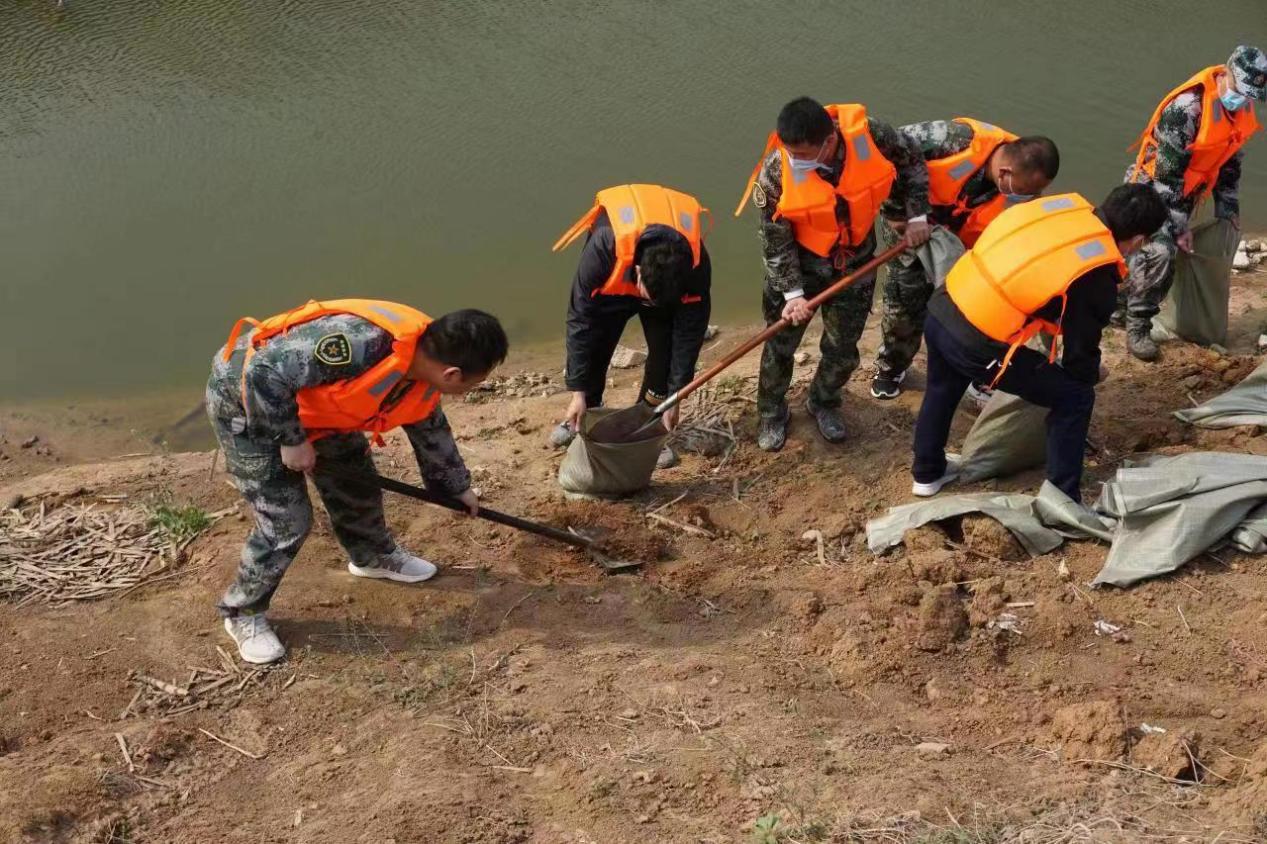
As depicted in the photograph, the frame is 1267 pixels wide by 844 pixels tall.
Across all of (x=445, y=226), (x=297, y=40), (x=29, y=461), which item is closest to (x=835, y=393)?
(x=445, y=226)

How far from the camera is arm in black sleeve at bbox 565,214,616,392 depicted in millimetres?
4070

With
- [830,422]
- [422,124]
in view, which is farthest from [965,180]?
[422,124]

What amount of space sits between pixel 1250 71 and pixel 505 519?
386cm

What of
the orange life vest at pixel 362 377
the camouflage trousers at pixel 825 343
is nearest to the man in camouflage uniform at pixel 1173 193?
the camouflage trousers at pixel 825 343

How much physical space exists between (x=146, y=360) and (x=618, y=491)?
12.1 ft

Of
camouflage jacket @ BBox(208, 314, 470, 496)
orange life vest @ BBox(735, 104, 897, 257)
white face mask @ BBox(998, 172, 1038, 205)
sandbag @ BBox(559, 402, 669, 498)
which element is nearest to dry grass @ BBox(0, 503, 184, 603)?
camouflage jacket @ BBox(208, 314, 470, 496)

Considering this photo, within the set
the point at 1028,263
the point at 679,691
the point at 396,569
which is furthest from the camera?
the point at 396,569

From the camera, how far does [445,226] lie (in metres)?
7.55

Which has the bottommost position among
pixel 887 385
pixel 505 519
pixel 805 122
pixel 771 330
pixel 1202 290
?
pixel 505 519

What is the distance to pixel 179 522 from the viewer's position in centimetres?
439

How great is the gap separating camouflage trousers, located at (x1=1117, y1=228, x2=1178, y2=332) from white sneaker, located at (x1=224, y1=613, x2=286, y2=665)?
4.22 meters

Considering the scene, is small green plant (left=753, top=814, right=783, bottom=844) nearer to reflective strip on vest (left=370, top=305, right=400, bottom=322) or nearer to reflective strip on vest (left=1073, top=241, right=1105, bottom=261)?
reflective strip on vest (left=370, top=305, right=400, bottom=322)

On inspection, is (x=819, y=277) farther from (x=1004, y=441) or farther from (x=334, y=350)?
(x=334, y=350)

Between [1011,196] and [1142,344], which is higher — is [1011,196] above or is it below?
above
